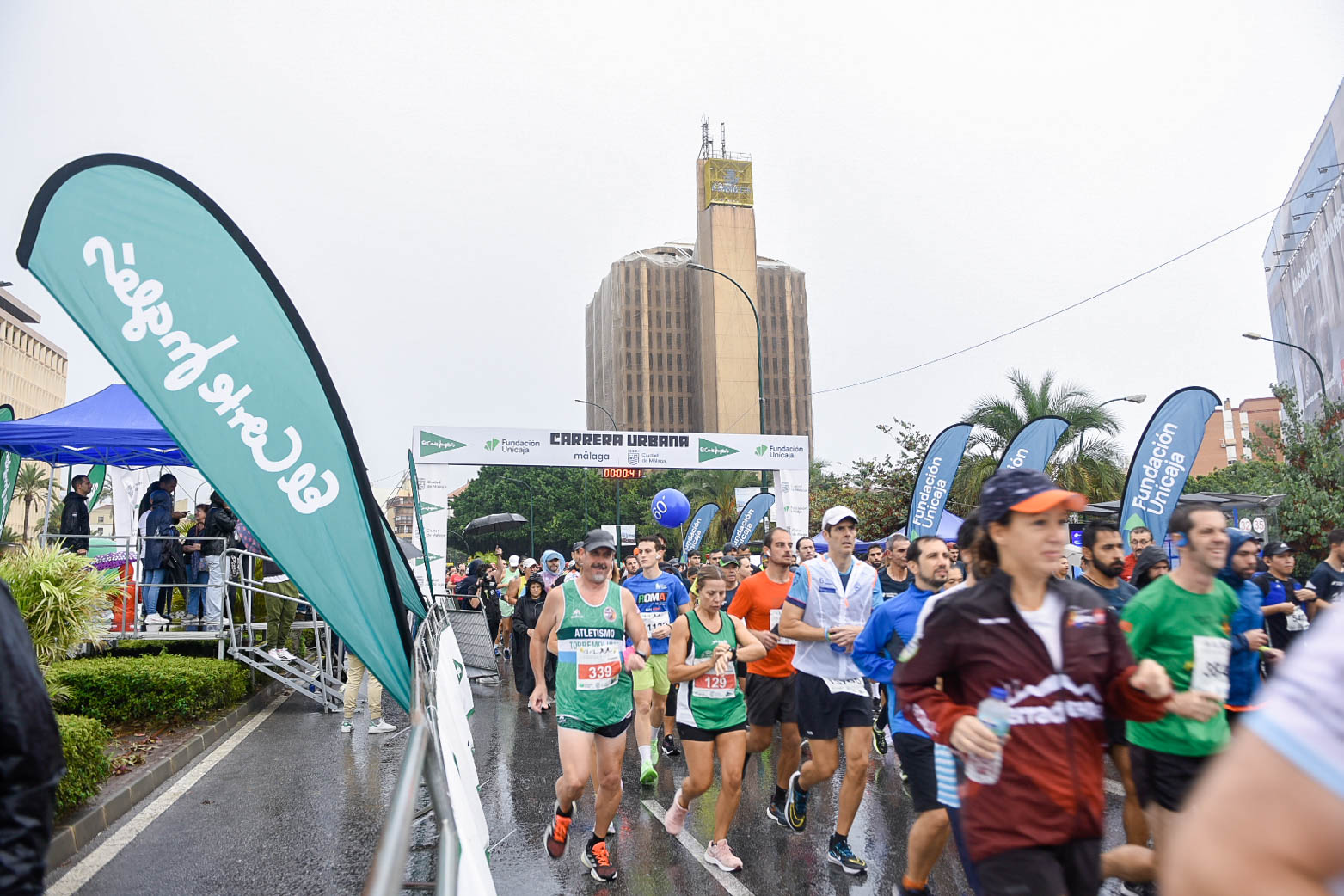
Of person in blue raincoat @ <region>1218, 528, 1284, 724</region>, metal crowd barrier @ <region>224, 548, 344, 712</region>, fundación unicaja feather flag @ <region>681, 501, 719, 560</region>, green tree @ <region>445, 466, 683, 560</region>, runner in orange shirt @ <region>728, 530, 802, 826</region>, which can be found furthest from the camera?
green tree @ <region>445, 466, 683, 560</region>

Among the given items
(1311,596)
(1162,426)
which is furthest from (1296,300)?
(1311,596)

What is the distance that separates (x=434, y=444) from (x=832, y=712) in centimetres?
1858

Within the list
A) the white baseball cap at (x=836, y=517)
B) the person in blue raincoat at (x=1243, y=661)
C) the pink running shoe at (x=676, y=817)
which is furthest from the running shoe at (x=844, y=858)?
the person in blue raincoat at (x=1243, y=661)

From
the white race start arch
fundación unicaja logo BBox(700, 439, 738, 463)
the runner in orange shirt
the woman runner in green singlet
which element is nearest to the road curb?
the woman runner in green singlet

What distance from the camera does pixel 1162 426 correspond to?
38.4 feet

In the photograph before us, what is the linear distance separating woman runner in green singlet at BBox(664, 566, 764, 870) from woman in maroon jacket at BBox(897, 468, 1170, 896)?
9.39ft

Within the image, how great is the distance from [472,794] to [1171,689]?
3.16 m

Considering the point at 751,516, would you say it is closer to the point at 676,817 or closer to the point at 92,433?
the point at 92,433

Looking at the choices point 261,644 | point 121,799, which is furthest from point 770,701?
point 261,644

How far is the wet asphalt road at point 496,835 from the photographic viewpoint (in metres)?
5.40

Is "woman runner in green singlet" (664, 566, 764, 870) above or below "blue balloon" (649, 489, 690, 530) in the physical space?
below

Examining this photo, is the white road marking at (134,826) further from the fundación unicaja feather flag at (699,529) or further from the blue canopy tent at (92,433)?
the fundación unicaja feather flag at (699,529)

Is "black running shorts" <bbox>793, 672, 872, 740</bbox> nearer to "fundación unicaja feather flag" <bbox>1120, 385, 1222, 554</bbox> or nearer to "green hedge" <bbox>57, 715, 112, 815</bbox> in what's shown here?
"green hedge" <bbox>57, 715, 112, 815</bbox>

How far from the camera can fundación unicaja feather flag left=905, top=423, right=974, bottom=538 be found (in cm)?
1500
